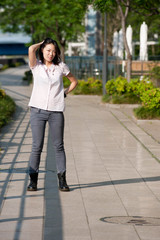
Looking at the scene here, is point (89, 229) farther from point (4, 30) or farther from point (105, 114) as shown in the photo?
point (4, 30)

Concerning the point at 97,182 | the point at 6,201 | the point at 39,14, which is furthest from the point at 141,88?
the point at 39,14

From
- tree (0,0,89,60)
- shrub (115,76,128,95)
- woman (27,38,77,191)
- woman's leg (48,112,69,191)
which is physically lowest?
shrub (115,76,128,95)

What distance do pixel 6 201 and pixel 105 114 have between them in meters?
12.8

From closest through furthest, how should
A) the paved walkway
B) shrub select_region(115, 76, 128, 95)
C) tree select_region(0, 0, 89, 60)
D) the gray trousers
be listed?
the paved walkway, the gray trousers, shrub select_region(115, 76, 128, 95), tree select_region(0, 0, 89, 60)

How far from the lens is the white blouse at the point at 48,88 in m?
7.87

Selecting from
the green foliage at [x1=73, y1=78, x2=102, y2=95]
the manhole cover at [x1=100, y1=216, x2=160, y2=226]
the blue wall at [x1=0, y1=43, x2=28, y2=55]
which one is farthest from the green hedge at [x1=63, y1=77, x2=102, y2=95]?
the blue wall at [x1=0, y1=43, x2=28, y2=55]

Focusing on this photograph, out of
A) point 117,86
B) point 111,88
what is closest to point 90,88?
point 111,88

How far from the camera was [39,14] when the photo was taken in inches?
1539

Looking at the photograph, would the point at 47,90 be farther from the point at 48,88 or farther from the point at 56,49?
the point at 56,49

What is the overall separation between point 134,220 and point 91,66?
29003mm

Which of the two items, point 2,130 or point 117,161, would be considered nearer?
point 117,161

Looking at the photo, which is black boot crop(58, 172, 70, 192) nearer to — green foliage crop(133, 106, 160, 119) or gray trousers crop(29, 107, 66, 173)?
gray trousers crop(29, 107, 66, 173)

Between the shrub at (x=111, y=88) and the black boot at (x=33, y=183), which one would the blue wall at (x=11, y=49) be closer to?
the shrub at (x=111, y=88)

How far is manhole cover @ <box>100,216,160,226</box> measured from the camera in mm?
6594
